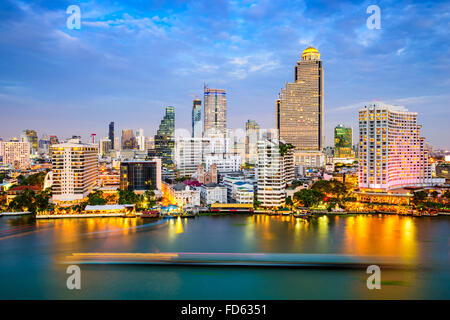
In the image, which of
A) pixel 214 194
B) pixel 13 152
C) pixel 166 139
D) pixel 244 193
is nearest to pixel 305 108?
pixel 166 139

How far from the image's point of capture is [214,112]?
232 ft

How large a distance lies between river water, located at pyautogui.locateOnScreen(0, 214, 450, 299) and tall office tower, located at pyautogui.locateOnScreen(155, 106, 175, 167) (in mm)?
27799

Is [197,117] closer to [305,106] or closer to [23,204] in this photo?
[305,106]

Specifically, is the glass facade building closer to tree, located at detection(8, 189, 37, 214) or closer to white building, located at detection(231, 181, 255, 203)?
white building, located at detection(231, 181, 255, 203)

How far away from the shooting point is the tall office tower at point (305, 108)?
166ft

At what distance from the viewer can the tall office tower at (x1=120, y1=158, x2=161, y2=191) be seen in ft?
81.4

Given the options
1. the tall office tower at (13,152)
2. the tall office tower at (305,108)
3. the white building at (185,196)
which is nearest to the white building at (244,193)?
the white building at (185,196)

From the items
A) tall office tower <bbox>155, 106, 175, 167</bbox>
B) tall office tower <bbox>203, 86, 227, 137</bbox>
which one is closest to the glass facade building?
tall office tower <bbox>155, 106, 175, 167</bbox>

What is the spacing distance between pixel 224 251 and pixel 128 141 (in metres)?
79.9

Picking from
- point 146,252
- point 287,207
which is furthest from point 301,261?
point 287,207

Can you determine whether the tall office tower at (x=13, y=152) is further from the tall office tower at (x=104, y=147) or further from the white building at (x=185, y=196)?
the white building at (x=185, y=196)

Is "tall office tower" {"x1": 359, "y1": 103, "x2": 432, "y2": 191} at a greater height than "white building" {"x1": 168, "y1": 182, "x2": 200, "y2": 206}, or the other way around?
"tall office tower" {"x1": 359, "y1": 103, "x2": 432, "y2": 191}

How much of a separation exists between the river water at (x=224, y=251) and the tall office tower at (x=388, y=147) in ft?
17.0
